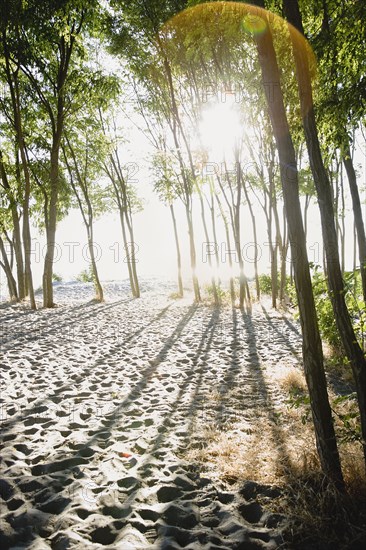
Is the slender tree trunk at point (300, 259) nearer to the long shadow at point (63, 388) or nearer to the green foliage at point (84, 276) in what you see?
the long shadow at point (63, 388)

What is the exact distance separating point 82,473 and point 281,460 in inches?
91.7

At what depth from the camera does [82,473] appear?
3.92 meters

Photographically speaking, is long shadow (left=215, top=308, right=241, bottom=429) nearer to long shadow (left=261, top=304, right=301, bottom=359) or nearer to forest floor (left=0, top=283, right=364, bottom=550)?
forest floor (left=0, top=283, right=364, bottom=550)

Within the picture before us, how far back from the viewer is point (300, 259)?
11.2 ft

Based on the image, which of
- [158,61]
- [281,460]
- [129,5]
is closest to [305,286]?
[281,460]

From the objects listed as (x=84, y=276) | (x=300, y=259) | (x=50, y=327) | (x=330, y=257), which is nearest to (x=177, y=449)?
(x=300, y=259)

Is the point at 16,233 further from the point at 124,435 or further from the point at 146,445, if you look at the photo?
the point at 146,445

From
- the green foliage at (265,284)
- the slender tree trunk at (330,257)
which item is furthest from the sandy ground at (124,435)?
the green foliage at (265,284)

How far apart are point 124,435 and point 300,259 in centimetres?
344

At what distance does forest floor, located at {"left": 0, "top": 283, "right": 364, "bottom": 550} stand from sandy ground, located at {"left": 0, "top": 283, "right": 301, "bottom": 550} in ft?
0.05

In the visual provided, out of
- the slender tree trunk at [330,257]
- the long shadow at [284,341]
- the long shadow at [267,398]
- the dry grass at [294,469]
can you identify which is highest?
the slender tree trunk at [330,257]

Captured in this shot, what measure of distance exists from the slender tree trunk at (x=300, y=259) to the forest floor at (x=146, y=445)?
587 mm

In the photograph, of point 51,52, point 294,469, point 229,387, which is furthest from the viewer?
point 51,52

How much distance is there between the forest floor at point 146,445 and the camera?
A: 3.17 meters
